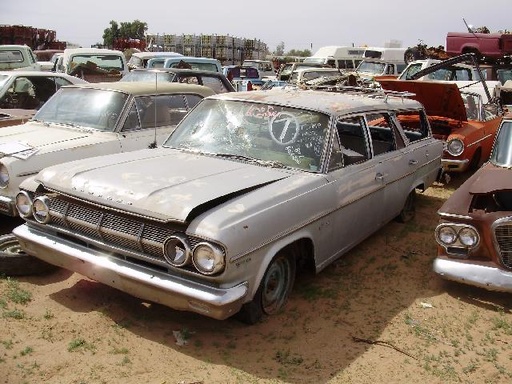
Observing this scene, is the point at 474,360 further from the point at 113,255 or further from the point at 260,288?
the point at 113,255

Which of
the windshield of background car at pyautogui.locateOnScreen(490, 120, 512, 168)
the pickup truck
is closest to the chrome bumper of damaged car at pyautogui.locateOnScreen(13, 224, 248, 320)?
the windshield of background car at pyautogui.locateOnScreen(490, 120, 512, 168)

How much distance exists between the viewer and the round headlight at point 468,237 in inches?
157

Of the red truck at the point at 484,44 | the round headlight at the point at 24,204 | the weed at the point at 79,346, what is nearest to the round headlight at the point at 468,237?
the weed at the point at 79,346

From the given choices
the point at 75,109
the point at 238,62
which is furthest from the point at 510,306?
the point at 238,62

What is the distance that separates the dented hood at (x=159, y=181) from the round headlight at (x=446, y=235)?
137 cm

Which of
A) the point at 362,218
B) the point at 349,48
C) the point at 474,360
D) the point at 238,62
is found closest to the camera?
the point at 474,360

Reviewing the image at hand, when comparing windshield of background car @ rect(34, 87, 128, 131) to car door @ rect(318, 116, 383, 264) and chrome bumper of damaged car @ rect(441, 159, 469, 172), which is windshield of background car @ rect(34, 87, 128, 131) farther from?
chrome bumper of damaged car @ rect(441, 159, 469, 172)

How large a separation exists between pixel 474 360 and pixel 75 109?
16.1 ft

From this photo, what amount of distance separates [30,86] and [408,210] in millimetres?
5966

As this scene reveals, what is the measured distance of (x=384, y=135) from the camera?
18.3ft

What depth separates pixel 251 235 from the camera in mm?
3172

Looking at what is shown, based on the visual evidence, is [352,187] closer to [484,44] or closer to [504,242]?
[504,242]

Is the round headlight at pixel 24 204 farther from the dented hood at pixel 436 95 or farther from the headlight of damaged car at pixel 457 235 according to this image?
the dented hood at pixel 436 95

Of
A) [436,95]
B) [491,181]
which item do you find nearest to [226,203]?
[491,181]
